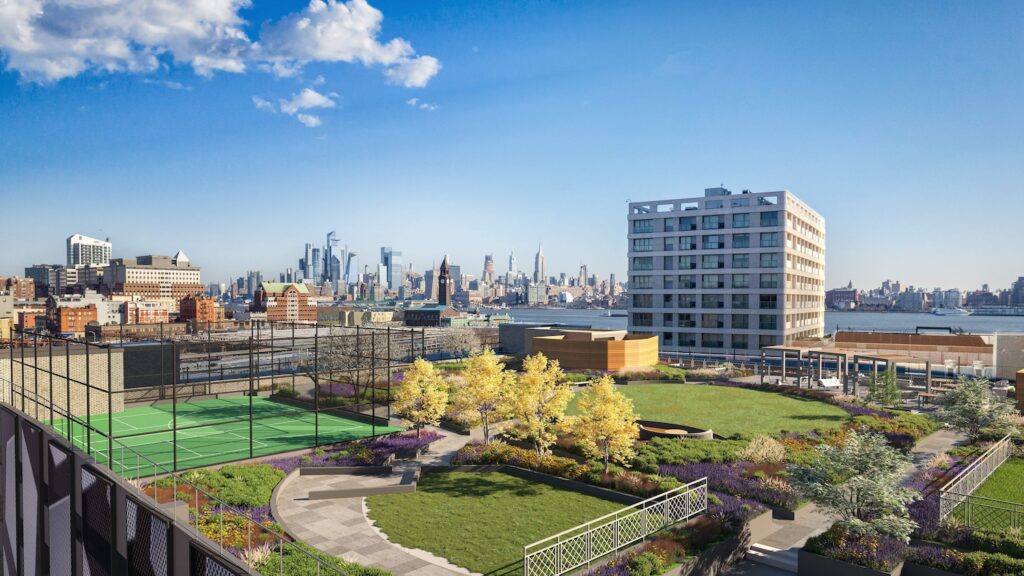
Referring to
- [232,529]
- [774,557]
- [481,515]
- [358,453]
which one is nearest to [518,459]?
[481,515]

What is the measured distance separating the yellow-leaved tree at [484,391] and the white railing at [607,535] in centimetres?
1007

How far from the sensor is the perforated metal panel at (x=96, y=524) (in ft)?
38.0

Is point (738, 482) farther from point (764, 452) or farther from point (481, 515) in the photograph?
point (481, 515)

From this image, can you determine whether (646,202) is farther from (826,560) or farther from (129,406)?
(826,560)

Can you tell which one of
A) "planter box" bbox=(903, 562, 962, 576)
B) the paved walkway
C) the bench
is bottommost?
the paved walkway

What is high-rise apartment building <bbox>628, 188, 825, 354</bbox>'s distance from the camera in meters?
80.6

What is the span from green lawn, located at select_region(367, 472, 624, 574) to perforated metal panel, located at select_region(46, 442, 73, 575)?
8.30 meters

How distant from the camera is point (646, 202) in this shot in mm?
88375

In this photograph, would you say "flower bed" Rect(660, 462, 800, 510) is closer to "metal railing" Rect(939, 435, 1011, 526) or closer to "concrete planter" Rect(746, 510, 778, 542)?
"concrete planter" Rect(746, 510, 778, 542)

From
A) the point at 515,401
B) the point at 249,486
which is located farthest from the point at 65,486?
the point at 515,401

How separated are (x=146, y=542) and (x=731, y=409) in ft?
116

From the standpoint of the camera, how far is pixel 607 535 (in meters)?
17.9

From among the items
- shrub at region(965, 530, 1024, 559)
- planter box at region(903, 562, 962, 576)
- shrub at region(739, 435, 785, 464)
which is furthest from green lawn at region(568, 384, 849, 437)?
planter box at region(903, 562, 962, 576)

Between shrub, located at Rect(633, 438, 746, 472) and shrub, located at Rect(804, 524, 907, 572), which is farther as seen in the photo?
shrub, located at Rect(633, 438, 746, 472)
